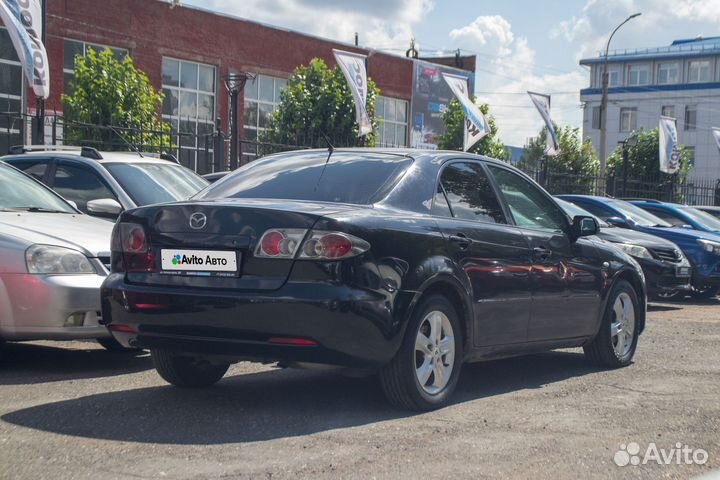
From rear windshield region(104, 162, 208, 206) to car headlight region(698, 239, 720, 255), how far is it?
833 centimetres

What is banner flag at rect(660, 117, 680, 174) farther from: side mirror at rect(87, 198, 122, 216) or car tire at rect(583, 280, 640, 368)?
side mirror at rect(87, 198, 122, 216)

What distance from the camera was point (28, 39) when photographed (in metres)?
15.8

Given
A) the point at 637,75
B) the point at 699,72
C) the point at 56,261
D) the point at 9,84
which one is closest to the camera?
the point at 56,261

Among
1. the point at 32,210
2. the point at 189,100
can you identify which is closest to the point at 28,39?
the point at 32,210

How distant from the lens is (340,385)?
22.4 feet

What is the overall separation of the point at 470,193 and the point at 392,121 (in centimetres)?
3648

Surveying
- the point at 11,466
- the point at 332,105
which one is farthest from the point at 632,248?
the point at 332,105

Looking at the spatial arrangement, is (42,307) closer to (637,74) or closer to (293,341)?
(293,341)

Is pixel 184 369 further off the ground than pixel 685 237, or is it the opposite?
pixel 685 237

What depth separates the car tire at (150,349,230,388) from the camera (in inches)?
248

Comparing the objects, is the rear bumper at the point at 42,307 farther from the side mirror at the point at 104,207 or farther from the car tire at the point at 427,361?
the car tire at the point at 427,361

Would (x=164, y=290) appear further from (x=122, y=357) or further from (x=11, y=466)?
(x=122, y=357)

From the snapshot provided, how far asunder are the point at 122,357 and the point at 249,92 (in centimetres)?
2868

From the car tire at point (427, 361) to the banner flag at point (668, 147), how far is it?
26.6 meters
